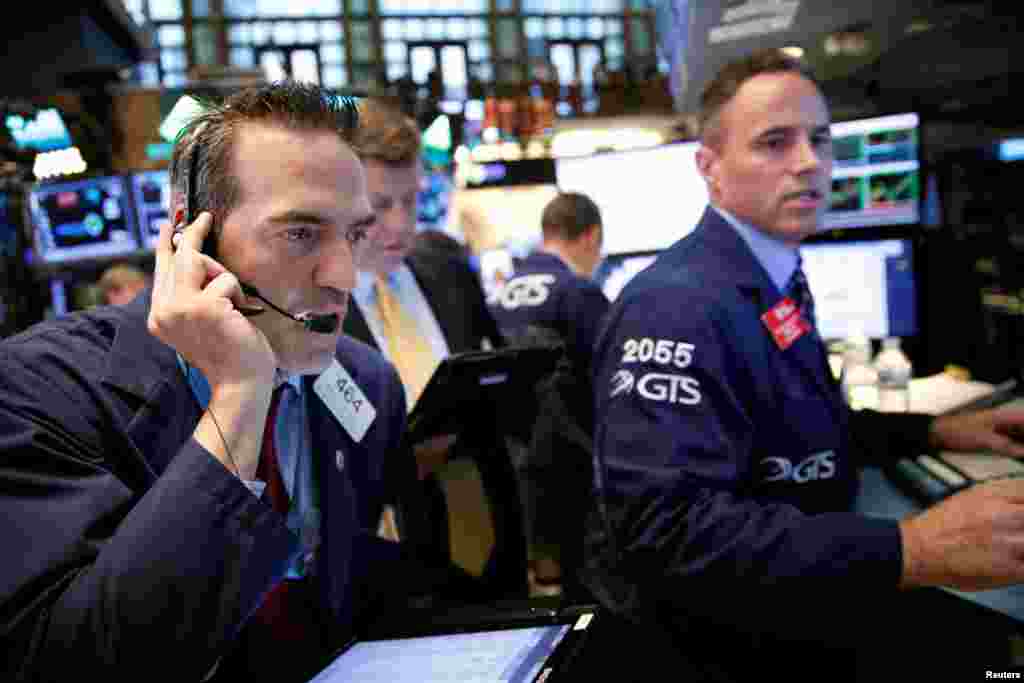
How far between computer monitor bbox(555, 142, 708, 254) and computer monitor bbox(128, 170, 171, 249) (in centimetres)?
298

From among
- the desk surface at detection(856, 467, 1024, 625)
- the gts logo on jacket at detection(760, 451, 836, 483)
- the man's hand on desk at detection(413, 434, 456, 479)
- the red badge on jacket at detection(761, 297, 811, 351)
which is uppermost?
the red badge on jacket at detection(761, 297, 811, 351)

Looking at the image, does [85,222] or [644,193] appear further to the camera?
[85,222]

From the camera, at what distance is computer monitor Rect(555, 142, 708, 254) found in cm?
313

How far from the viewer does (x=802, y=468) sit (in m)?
1.31

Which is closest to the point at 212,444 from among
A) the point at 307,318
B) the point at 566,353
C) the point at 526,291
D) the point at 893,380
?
the point at 307,318

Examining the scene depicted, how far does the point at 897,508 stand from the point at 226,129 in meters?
1.27

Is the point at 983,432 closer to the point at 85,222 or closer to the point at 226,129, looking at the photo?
Result: the point at 226,129

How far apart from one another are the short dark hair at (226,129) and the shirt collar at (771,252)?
806 millimetres

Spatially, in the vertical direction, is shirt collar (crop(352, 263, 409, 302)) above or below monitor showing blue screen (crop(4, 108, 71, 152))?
below

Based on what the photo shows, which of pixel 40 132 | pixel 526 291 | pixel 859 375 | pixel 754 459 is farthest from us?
pixel 526 291

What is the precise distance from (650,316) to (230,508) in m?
0.75

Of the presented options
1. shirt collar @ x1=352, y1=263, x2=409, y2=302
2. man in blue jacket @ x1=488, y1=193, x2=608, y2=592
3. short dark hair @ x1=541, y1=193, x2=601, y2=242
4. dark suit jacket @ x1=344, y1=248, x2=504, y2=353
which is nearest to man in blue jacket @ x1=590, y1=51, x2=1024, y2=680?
man in blue jacket @ x1=488, y1=193, x2=608, y2=592

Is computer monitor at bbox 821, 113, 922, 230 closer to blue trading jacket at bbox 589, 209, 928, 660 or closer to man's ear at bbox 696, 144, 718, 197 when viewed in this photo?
man's ear at bbox 696, 144, 718, 197

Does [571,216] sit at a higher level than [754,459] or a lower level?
higher
